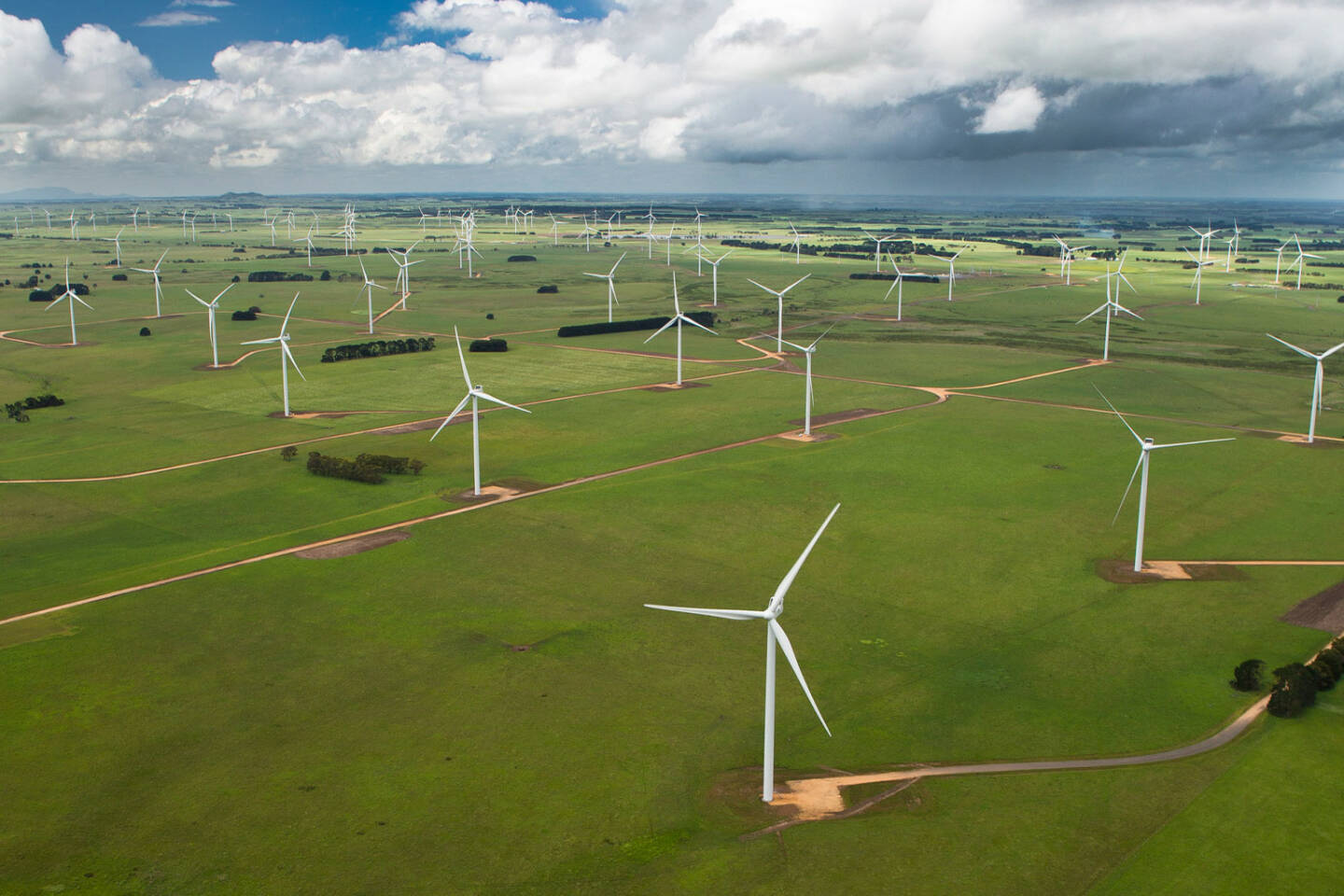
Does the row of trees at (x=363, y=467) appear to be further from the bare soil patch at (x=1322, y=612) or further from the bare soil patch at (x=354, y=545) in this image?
the bare soil patch at (x=1322, y=612)

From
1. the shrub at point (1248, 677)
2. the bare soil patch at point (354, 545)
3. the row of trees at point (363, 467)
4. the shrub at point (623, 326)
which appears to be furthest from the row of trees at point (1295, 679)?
the shrub at point (623, 326)

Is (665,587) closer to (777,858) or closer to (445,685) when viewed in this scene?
(445,685)

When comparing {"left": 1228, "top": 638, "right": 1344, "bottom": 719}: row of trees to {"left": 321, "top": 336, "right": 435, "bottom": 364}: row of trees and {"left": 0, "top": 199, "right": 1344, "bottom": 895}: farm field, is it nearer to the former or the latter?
{"left": 0, "top": 199, "right": 1344, "bottom": 895}: farm field

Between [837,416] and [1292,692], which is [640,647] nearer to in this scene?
[1292,692]

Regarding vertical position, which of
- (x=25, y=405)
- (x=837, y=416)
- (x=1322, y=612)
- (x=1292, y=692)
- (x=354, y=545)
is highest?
(x=837, y=416)

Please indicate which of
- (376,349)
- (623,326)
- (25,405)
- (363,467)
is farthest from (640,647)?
(623,326)

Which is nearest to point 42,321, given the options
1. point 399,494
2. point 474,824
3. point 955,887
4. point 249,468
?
point 249,468

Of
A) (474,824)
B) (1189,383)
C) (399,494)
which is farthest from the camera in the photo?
(1189,383)
